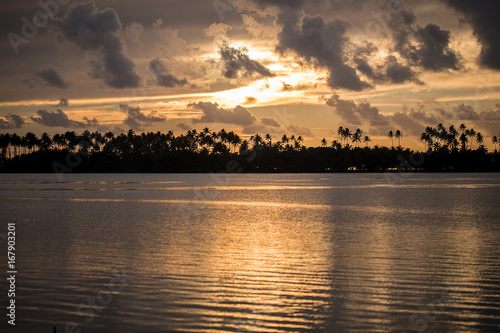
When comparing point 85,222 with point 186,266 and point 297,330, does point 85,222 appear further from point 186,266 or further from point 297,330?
point 297,330

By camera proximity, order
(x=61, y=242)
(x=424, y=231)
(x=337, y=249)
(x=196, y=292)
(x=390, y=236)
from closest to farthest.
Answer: (x=196, y=292) → (x=337, y=249) → (x=61, y=242) → (x=390, y=236) → (x=424, y=231)

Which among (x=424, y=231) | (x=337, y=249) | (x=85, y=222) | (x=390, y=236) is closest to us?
(x=337, y=249)

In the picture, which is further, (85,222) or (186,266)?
(85,222)

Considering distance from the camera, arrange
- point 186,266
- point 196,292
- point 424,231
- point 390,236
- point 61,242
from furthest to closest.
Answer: point 424,231 → point 390,236 → point 61,242 → point 186,266 → point 196,292

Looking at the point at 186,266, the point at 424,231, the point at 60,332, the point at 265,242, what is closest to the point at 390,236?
the point at 424,231

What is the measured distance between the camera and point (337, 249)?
22359 millimetres

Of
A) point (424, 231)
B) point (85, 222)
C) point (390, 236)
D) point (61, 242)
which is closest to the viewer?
point (61, 242)

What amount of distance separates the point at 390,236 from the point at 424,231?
11.9 ft

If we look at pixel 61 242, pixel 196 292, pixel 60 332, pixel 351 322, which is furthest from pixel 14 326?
pixel 61 242

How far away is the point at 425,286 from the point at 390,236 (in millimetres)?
11792

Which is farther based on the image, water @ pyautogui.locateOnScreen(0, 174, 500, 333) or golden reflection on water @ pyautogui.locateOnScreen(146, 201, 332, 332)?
golden reflection on water @ pyautogui.locateOnScreen(146, 201, 332, 332)

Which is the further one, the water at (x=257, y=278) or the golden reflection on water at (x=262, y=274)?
the golden reflection on water at (x=262, y=274)

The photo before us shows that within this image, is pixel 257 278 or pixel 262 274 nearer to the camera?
pixel 257 278

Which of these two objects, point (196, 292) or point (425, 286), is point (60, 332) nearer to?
point (196, 292)
